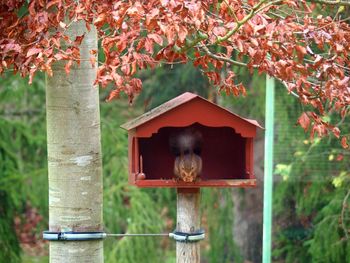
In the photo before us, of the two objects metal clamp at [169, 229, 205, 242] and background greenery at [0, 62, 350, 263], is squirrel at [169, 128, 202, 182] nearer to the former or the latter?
metal clamp at [169, 229, 205, 242]

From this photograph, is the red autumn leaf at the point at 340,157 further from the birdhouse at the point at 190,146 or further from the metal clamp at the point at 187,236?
the metal clamp at the point at 187,236

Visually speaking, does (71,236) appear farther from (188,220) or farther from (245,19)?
(245,19)

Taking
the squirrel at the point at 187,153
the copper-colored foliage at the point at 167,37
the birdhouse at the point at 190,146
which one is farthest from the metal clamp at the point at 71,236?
the copper-colored foliage at the point at 167,37

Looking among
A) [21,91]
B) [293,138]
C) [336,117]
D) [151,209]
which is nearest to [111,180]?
[151,209]

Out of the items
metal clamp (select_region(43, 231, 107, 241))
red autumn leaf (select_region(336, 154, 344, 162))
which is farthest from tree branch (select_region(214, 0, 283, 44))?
red autumn leaf (select_region(336, 154, 344, 162))

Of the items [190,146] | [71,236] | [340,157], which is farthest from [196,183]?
[340,157]

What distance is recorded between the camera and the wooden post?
122 inches

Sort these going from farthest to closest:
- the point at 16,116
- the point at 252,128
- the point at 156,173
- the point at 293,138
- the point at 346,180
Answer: the point at 16,116 < the point at 293,138 < the point at 346,180 < the point at 156,173 < the point at 252,128

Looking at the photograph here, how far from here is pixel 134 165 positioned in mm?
3205

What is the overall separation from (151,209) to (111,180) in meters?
0.41

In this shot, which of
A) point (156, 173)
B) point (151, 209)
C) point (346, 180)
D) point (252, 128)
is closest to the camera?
point (252, 128)

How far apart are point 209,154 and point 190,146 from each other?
324mm

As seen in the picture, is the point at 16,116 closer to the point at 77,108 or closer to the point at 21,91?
the point at 21,91

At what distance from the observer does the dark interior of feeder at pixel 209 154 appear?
3453mm
